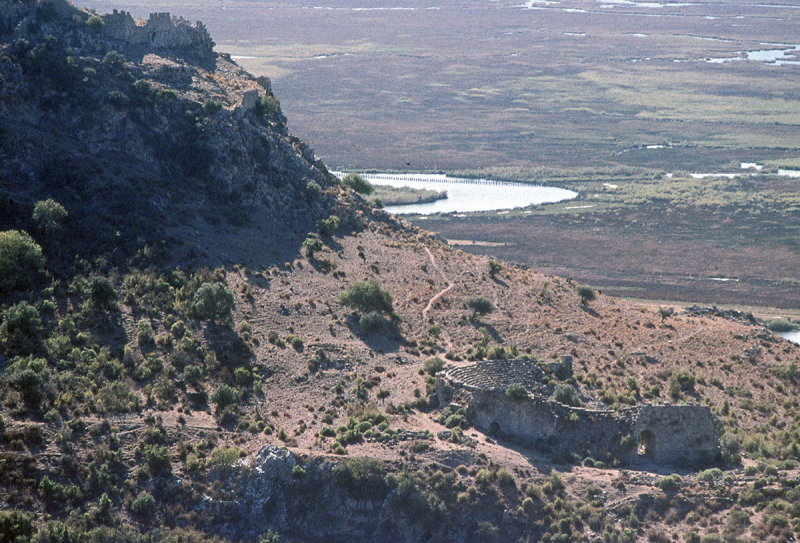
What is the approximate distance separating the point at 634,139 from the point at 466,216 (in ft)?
196

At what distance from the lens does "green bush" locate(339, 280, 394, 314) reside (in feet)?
199

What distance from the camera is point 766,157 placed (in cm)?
16625

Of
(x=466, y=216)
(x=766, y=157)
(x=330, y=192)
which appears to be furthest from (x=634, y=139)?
(x=330, y=192)

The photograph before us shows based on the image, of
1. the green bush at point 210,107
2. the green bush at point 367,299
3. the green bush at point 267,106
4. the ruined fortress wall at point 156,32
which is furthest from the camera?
the green bush at point 267,106

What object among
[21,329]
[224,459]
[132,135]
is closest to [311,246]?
[132,135]

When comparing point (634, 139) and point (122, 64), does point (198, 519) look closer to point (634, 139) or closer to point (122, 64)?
point (122, 64)

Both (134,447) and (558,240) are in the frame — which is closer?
(134,447)

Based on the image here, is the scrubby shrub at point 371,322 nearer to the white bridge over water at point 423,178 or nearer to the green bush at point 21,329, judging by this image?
the green bush at point 21,329

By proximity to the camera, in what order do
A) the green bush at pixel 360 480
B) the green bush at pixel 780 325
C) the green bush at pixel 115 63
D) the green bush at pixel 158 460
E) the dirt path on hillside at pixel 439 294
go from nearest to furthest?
the green bush at pixel 158 460 < the green bush at pixel 360 480 < the dirt path on hillside at pixel 439 294 < the green bush at pixel 115 63 < the green bush at pixel 780 325

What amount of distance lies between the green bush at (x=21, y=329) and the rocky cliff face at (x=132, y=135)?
9.66 metres

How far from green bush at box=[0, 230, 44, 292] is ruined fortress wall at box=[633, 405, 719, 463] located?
30.5 meters

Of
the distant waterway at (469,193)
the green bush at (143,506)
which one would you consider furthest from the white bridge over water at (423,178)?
the green bush at (143,506)

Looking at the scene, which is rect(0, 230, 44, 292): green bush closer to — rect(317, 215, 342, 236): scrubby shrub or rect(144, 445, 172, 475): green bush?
rect(144, 445, 172, 475): green bush

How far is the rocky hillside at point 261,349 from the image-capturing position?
4347cm
